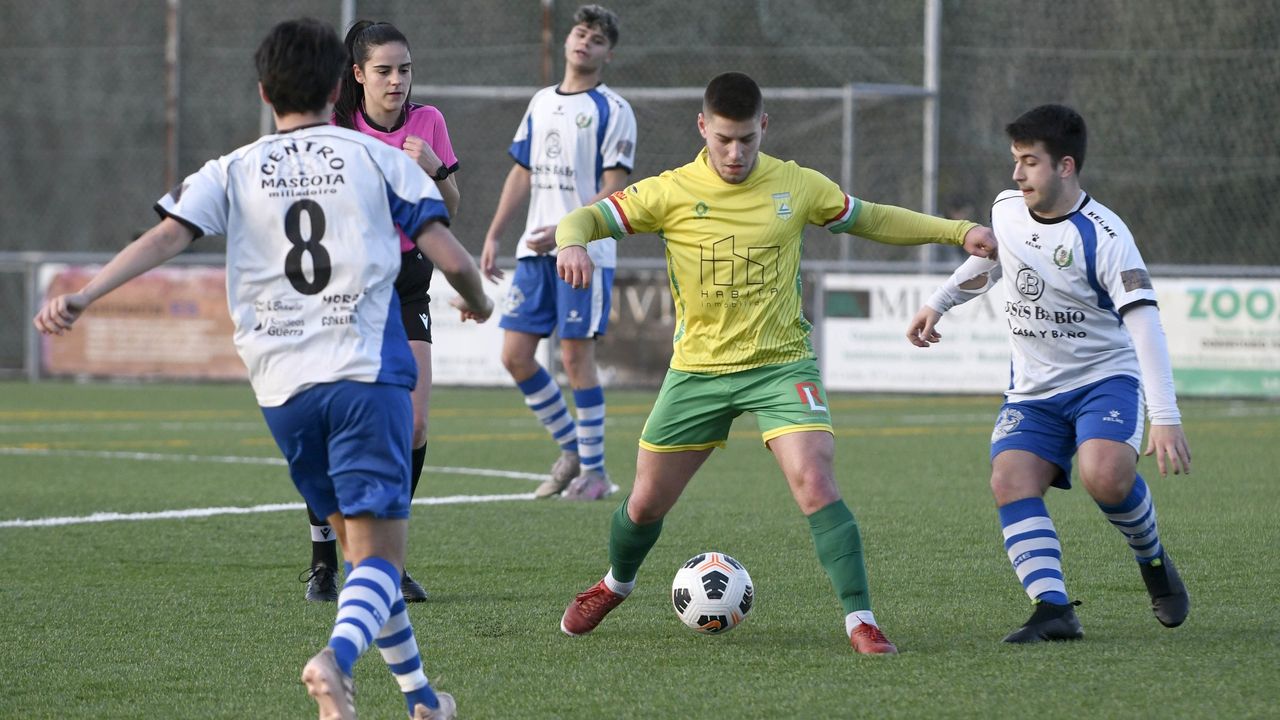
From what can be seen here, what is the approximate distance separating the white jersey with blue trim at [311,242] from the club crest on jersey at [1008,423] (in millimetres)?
2155

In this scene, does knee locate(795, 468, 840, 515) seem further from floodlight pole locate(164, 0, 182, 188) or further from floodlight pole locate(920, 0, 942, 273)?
floodlight pole locate(164, 0, 182, 188)

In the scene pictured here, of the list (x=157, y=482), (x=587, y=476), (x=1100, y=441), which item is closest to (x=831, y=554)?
(x=1100, y=441)

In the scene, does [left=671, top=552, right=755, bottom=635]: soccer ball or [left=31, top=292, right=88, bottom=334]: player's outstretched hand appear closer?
[left=31, top=292, right=88, bottom=334]: player's outstretched hand

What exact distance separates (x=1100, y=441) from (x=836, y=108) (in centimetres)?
1378

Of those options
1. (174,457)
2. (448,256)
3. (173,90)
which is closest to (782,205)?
(448,256)

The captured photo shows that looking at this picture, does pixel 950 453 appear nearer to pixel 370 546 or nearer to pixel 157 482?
pixel 157 482

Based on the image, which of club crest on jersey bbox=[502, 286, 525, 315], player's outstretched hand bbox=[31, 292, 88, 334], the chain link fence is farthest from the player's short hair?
the chain link fence

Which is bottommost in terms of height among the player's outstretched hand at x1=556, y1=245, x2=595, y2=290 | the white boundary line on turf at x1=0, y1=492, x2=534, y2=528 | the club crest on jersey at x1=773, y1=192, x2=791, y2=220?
the white boundary line on turf at x1=0, y1=492, x2=534, y2=528

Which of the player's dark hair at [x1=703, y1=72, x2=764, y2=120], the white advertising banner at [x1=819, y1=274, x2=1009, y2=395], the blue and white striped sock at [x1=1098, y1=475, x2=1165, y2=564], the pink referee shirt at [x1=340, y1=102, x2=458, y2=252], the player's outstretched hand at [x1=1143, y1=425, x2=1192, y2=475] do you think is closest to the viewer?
the player's outstretched hand at [x1=1143, y1=425, x2=1192, y2=475]

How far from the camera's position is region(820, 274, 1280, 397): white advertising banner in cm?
1507

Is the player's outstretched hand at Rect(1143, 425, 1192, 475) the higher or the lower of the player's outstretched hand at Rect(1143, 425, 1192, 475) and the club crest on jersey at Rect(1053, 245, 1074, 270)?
the lower

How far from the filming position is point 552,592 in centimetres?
595

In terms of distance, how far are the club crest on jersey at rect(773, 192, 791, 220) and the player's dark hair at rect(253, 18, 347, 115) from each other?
1.64 m

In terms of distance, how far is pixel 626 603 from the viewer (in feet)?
18.8
